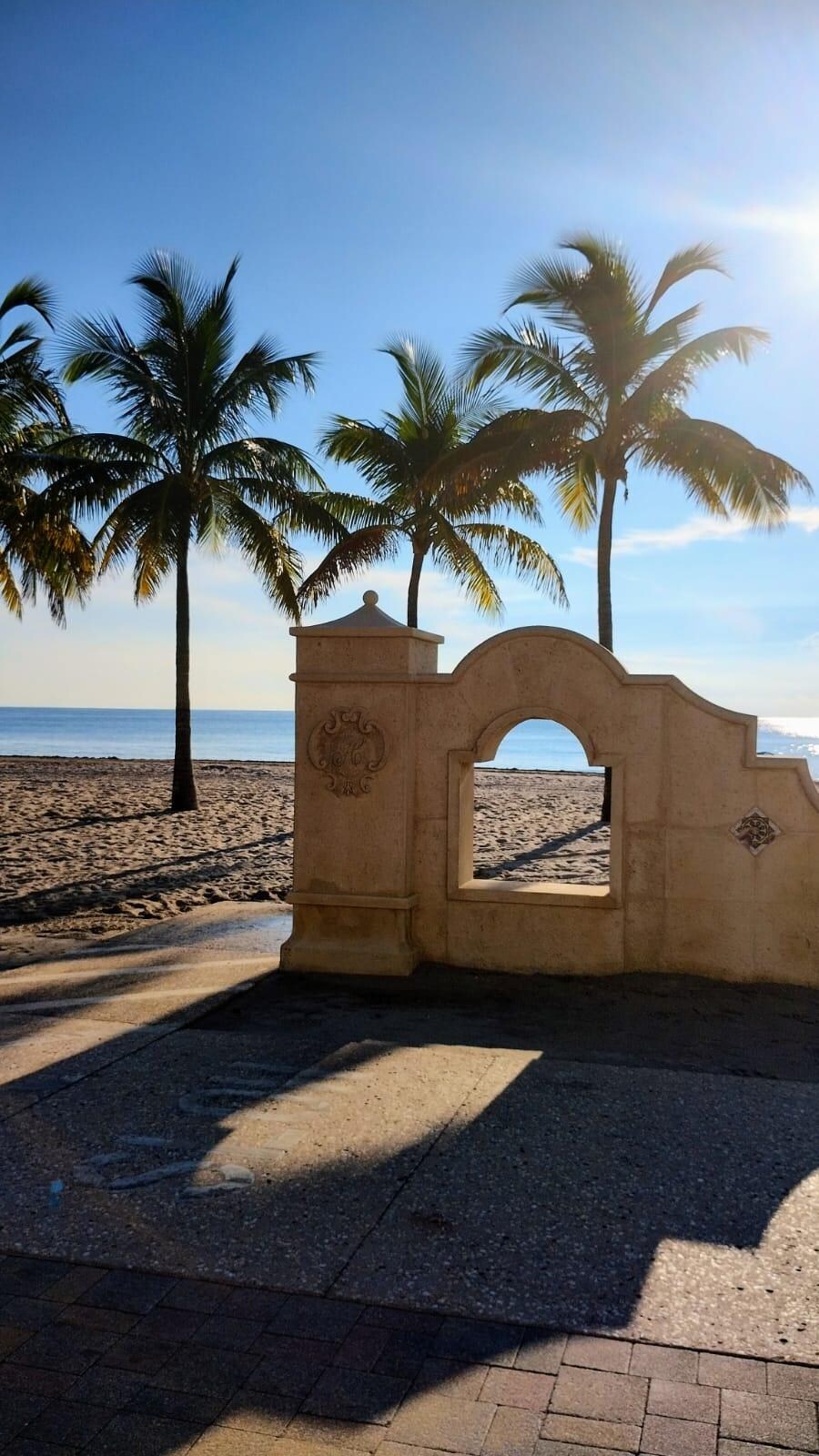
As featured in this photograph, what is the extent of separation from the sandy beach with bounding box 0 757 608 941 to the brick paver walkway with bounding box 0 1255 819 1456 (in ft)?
22.1

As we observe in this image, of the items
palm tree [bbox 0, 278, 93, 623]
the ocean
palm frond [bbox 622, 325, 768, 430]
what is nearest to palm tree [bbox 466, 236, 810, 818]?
palm frond [bbox 622, 325, 768, 430]

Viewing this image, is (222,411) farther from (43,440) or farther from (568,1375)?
(568,1375)

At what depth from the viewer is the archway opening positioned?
530 inches

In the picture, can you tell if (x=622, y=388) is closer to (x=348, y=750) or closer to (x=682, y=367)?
(x=682, y=367)

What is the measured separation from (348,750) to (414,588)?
13547 mm

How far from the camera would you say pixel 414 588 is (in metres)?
21.1

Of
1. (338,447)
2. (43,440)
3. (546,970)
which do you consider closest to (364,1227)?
(546,970)

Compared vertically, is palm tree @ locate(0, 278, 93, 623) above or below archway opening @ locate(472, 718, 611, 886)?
above

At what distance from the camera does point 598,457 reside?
706 inches

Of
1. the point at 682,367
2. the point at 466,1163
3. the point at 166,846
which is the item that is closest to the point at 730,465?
the point at 682,367

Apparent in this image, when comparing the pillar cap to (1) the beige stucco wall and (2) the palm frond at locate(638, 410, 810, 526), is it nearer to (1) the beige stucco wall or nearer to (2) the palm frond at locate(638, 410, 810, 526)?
(1) the beige stucco wall

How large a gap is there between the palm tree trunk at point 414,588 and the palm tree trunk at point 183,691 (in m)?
4.15

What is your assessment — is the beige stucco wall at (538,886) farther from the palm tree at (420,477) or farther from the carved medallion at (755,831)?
the palm tree at (420,477)

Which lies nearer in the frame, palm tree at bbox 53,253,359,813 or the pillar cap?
the pillar cap
